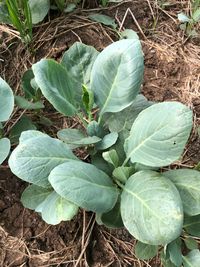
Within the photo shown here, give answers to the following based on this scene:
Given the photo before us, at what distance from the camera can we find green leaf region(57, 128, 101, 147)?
3.89 feet

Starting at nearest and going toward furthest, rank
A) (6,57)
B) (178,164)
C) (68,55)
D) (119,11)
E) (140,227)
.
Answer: (140,227) → (68,55) → (178,164) → (6,57) → (119,11)

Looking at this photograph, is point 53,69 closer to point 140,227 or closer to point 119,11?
point 140,227

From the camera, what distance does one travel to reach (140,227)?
3.32 feet

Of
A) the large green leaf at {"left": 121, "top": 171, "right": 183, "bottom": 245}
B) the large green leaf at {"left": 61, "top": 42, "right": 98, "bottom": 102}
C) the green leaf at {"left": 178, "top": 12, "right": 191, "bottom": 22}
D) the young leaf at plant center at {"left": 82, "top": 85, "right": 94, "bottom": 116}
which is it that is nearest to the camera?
the large green leaf at {"left": 121, "top": 171, "right": 183, "bottom": 245}

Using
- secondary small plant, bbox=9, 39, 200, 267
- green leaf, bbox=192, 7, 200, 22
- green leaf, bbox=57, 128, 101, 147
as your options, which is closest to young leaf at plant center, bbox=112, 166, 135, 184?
secondary small plant, bbox=9, 39, 200, 267

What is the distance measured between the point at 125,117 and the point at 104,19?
0.55 metres

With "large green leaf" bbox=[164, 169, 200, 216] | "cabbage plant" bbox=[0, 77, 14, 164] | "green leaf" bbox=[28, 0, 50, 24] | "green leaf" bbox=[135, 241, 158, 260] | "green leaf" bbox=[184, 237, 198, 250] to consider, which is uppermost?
"green leaf" bbox=[28, 0, 50, 24]

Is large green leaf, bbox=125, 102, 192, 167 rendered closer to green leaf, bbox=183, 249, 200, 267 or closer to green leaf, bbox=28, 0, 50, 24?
green leaf, bbox=183, 249, 200, 267

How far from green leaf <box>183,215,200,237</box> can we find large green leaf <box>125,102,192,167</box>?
10.1 inches

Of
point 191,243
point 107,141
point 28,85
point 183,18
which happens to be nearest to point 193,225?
point 191,243

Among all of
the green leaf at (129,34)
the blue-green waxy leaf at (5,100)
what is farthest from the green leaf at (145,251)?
the green leaf at (129,34)

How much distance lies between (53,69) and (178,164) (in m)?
0.53

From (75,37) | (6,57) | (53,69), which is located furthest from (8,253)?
(75,37)

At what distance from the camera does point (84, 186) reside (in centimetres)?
103
